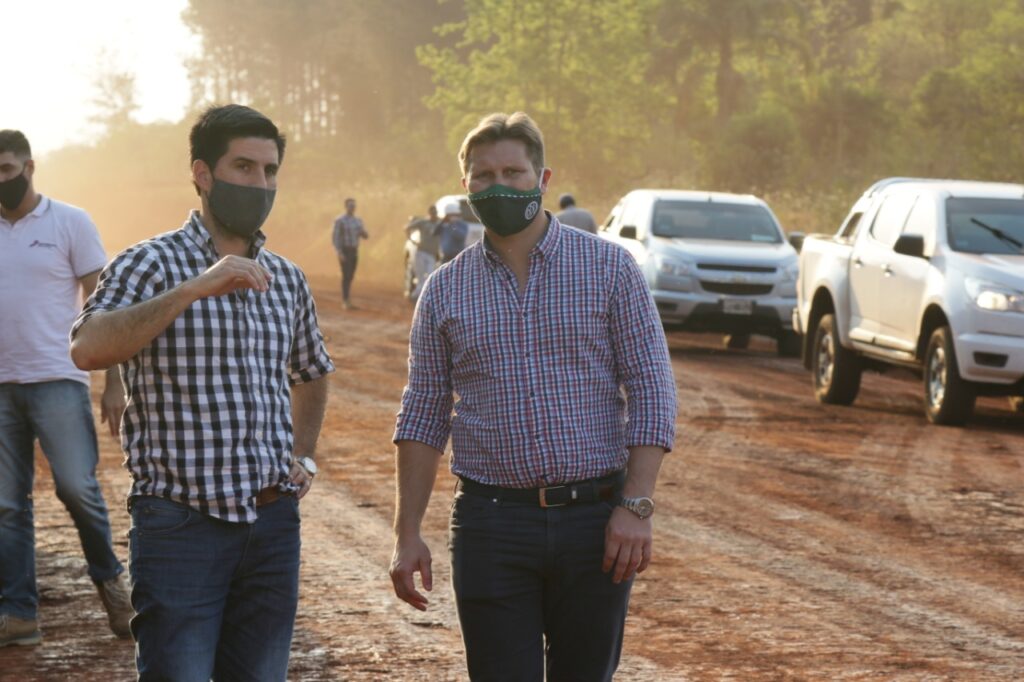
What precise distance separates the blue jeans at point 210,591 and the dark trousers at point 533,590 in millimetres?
454

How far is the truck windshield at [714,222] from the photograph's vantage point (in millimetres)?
22094

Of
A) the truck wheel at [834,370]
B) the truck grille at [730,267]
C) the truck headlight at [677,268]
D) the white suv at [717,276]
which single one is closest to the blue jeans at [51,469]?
the truck wheel at [834,370]

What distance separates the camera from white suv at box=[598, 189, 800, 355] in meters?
20.7

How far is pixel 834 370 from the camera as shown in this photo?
52.4 feet

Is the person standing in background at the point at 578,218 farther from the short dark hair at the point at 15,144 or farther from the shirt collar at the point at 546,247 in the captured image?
the shirt collar at the point at 546,247

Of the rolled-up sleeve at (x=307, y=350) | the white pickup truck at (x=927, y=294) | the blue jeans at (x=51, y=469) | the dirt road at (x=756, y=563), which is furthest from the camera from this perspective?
the white pickup truck at (x=927, y=294)

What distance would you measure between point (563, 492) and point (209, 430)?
33.6 inches

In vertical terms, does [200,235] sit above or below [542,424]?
above

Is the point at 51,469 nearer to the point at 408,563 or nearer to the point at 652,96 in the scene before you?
the point at 408,563

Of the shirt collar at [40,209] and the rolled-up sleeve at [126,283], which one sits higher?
the rolled-up sleeve at [126,283]

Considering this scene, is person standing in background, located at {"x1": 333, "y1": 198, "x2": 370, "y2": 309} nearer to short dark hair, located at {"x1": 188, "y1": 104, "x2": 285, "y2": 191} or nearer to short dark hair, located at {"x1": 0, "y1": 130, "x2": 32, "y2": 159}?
short dark hair, located at {"x1": 0, "y1": 130, "x2": 32, "y2": 159}

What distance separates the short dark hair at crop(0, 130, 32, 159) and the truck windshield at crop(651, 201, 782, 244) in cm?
1565

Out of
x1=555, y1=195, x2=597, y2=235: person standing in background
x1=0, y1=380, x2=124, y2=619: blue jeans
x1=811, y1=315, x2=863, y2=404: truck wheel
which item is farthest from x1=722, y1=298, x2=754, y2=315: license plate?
x1=0, y1=380, x2=124, y2=619: blue jeans

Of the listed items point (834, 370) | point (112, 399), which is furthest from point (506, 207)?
point (834, 370)
